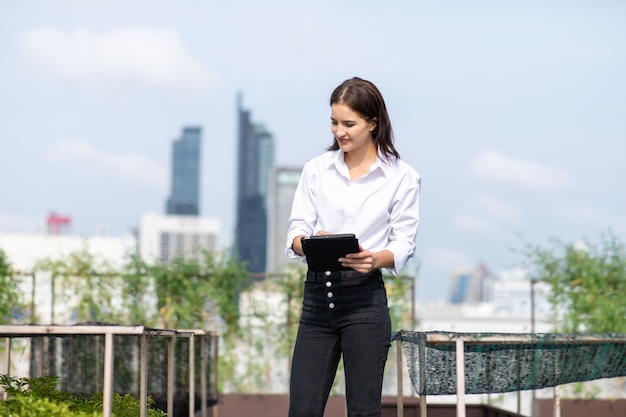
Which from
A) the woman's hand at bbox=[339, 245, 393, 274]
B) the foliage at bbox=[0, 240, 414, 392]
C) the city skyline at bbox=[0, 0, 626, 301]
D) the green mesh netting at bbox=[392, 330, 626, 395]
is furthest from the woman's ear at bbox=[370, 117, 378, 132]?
the city skyline at bbox=[0, 0, 626, 301]

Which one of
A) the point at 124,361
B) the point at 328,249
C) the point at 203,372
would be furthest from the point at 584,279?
the point at 328,249

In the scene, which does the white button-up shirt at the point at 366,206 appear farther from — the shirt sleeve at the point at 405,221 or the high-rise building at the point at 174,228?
the high-rise building at the point at 174,228

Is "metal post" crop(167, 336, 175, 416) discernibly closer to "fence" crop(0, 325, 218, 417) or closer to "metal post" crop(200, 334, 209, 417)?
"fence" crop(0, 325, 218, 417)

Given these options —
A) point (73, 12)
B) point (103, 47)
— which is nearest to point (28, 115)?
point (73, 12)

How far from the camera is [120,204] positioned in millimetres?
164750

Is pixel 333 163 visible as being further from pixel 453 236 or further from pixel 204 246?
pixel 453 236

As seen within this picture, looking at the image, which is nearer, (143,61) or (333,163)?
(333,163)

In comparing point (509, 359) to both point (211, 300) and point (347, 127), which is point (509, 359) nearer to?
point (347, 127)

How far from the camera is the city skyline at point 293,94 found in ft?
397

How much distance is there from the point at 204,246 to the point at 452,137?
139 m

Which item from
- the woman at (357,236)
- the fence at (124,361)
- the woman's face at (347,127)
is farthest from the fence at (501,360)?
the fence at (124,361)

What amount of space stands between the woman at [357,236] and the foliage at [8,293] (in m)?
4.47

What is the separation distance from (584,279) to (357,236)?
15.0 feet

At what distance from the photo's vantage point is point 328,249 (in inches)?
103
